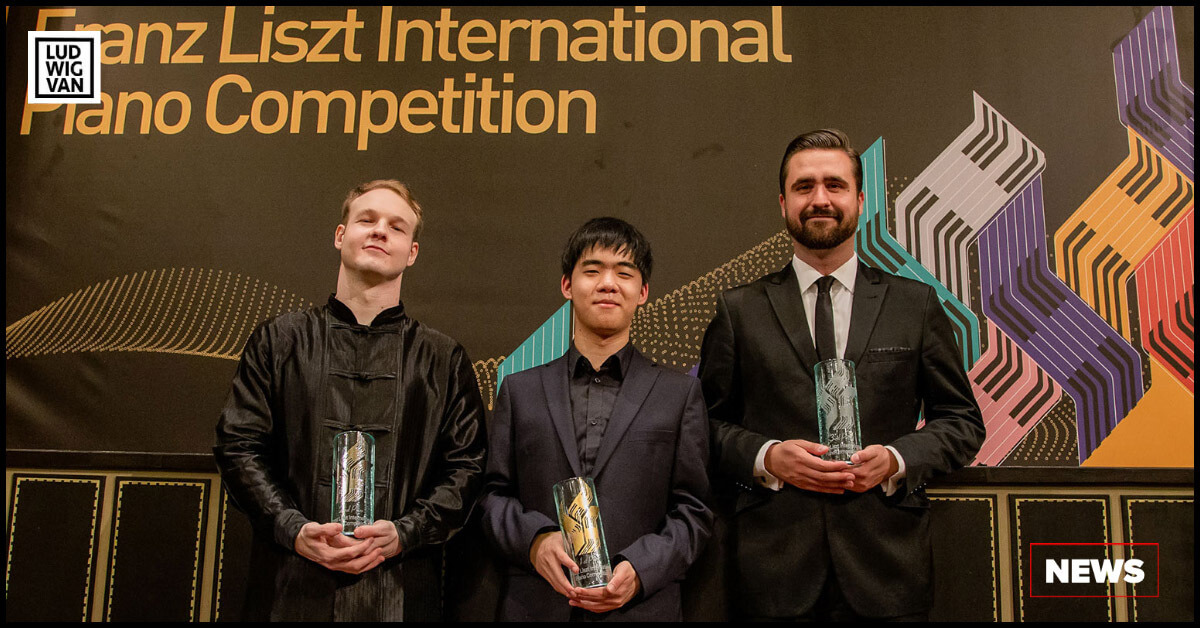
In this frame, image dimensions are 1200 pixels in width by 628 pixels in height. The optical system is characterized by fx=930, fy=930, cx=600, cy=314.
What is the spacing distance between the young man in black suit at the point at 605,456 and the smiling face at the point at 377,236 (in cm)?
52

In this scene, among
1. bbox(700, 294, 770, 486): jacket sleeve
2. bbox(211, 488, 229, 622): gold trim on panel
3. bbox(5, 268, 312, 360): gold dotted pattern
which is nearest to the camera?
bbox(700, 294, 770, 486): jacket sleeve

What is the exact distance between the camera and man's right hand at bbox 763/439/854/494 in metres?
2.38

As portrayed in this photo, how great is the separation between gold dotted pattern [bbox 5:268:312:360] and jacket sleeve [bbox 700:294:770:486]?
1635 millimetres

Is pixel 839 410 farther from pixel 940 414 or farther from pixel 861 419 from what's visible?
pixel 940 414

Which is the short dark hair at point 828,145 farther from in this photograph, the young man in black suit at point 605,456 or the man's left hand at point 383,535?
the man's left hand at point 383,535

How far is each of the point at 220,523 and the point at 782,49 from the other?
269 centimetres

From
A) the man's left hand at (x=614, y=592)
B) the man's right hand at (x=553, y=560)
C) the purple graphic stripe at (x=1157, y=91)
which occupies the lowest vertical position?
the man's left hand at (x=614, y=592)

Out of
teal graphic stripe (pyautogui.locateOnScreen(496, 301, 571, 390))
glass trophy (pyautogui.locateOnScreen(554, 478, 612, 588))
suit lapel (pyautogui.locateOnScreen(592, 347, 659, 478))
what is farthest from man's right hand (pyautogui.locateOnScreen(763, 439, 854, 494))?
teal graphic stripe (pyautogui.locateOnScreen(496, 301, 571, 390))

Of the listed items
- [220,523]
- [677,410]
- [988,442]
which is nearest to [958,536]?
[988,442]

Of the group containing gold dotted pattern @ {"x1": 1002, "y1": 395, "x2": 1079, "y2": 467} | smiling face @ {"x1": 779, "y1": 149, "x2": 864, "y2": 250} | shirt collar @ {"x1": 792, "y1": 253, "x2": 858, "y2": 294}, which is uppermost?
smiling face @ {"x1": 779, "y1": 149, "x2": 864, "y2": 250}

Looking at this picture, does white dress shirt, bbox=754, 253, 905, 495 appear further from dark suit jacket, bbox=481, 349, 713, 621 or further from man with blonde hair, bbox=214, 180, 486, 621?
man with blonde hair, bbox=214, 180, 486, 621

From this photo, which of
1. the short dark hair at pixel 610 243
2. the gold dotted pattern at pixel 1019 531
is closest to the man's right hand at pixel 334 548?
the short dark hair at pixel 610 243

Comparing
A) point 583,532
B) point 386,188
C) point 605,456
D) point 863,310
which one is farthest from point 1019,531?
point 386,188

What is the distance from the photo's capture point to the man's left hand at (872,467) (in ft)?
7.89
